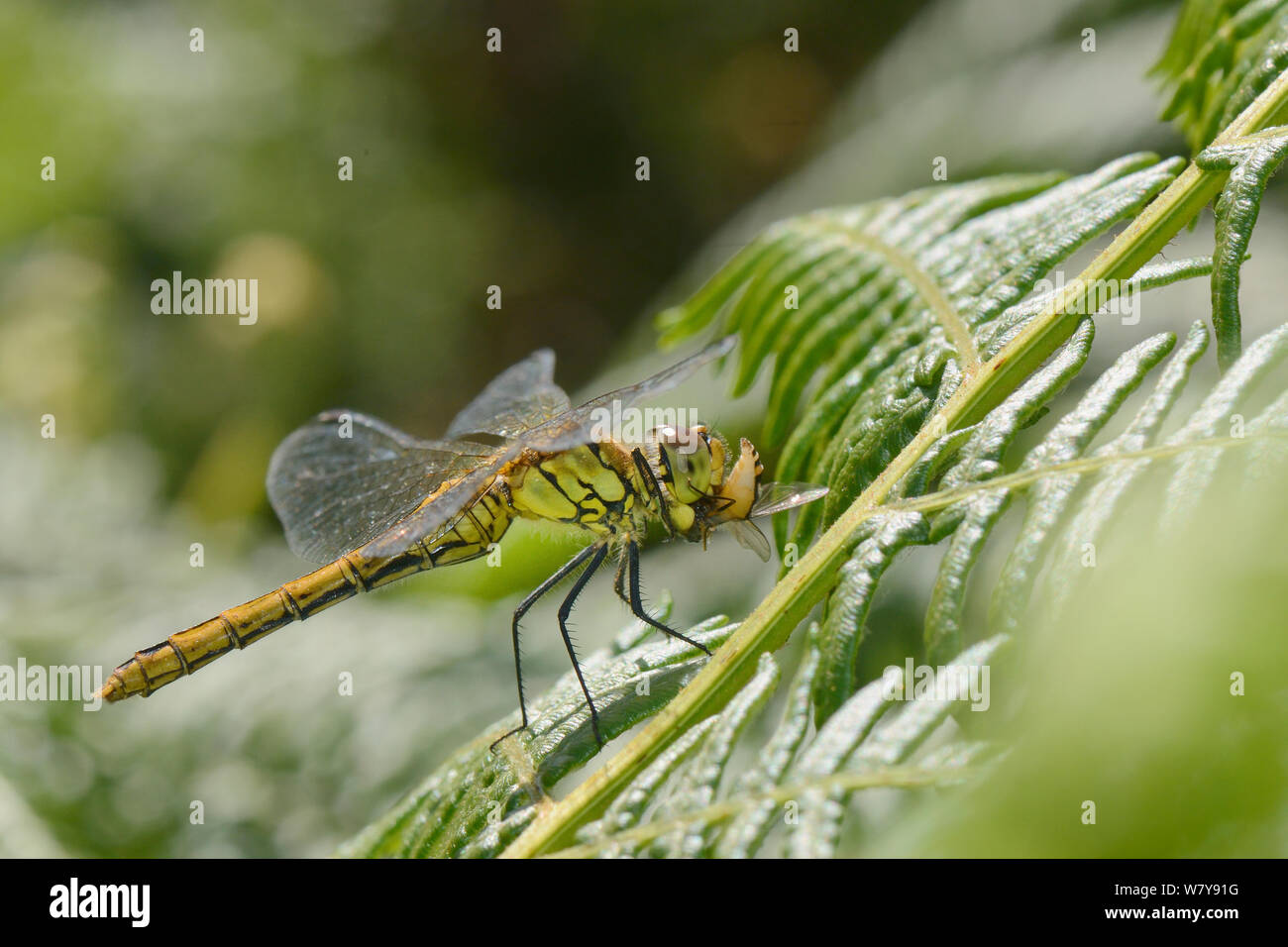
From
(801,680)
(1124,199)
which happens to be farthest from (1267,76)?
(801,680)

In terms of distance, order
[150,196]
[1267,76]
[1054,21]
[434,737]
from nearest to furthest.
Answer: [1267,76]
[434,737]
[1054,21]
[150,196]

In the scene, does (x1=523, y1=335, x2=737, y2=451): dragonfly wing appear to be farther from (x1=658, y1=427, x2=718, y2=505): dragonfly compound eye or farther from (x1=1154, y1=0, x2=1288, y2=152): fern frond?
(x1=1154, y1=0, x2=1288, y2=152): fern frond

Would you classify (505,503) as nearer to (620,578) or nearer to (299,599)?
(620,578)

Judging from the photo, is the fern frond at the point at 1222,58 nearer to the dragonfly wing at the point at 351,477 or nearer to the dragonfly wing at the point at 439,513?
the dragonfly wing at the point at 439,513

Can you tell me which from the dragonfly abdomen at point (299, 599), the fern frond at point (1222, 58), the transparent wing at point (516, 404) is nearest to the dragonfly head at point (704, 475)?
→ the dragonfly abdomen at point (299, 599)

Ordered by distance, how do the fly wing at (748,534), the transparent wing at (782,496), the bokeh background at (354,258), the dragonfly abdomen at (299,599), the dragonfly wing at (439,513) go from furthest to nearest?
the bokeh background at (354,258)
the dragonfly abdomen at (299,599)
the fly wing at (748,534)
the dragonfly wing at (439,513)
the transparent wing at (782,496)

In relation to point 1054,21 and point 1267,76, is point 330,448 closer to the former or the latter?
point 1267,76
